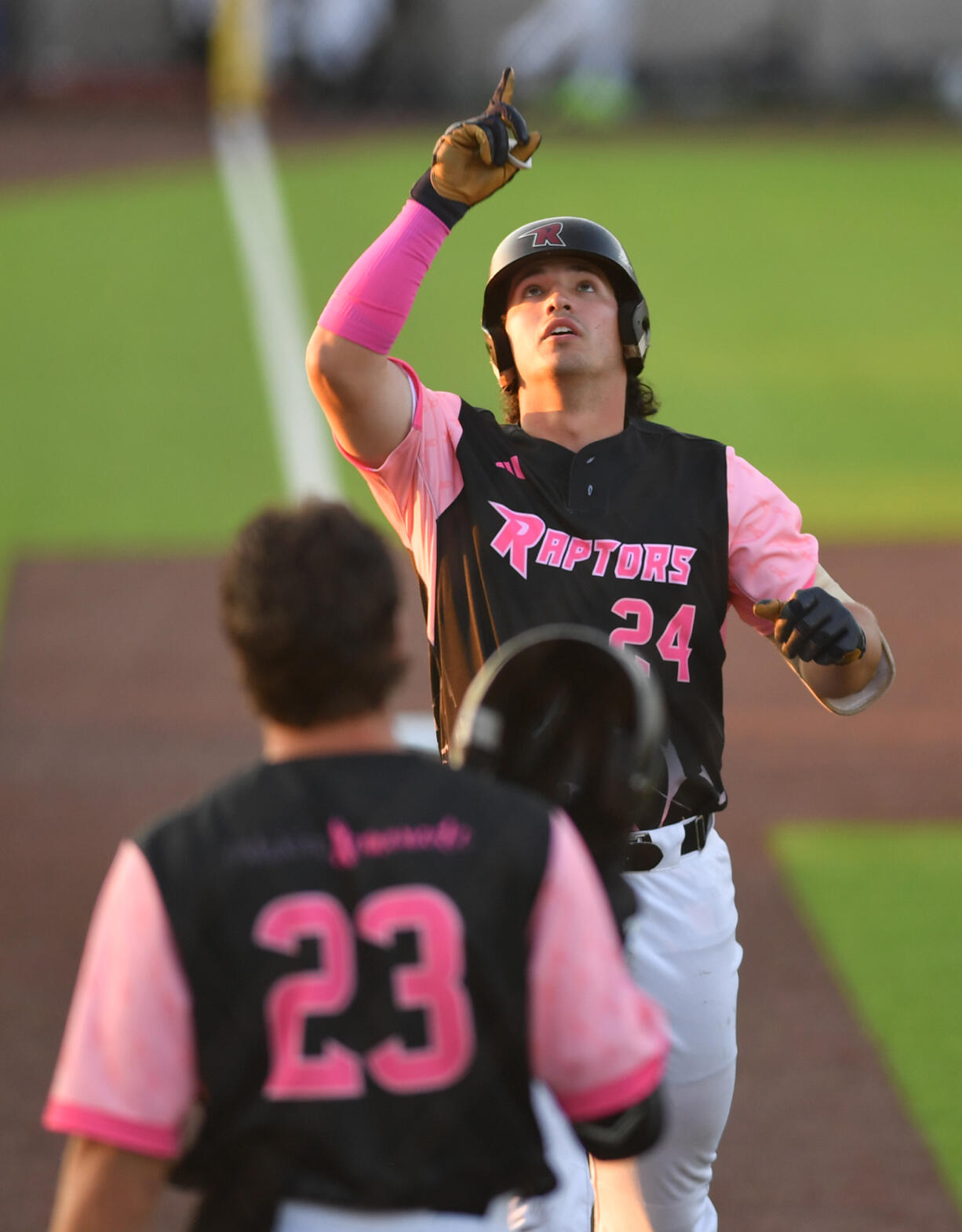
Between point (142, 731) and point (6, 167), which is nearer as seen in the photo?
point (142, 731)

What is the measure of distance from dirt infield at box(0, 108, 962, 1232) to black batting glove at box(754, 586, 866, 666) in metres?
2.24

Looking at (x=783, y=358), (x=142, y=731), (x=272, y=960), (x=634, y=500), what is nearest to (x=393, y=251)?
(x=634, y=500)

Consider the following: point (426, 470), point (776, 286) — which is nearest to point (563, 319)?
point (426, 470)

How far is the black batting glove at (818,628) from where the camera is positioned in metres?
3.10

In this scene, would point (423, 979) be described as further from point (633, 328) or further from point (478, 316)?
point (478, 316)

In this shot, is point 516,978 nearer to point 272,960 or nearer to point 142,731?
point 272,960

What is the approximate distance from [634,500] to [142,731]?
549 cm

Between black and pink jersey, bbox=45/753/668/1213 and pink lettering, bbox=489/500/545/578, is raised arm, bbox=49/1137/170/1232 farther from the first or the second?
pink lettering, bbox=489/500/545/578

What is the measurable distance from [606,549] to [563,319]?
544mm

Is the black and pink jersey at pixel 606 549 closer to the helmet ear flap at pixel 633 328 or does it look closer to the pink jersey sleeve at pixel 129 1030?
the helmet ear flap at pixel 633 328

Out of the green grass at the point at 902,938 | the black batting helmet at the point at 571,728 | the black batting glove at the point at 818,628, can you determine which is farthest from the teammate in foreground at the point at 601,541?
the green grass at the point at 902,938

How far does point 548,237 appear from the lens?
11.9ft

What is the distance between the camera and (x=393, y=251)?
324 centimetres

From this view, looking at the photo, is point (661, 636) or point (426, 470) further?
point (426, 470)
